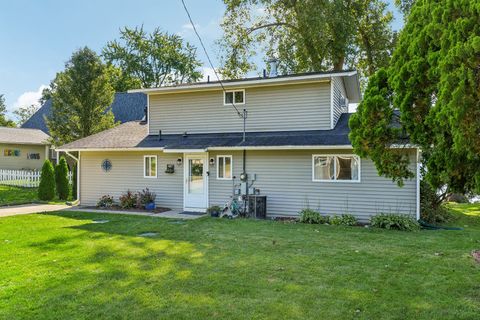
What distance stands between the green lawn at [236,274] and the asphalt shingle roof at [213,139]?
10.5 feet

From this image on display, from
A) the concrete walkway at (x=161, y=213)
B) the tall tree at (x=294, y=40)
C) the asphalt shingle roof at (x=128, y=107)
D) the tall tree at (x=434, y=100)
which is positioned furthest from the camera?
the asphalt shingle roof at (x=128, y=107)

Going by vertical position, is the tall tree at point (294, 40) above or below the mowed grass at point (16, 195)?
above

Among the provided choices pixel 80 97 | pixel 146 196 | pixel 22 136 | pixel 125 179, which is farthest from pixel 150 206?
pixel 22 136

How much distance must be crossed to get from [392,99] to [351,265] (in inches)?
109

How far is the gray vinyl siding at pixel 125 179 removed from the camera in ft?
44.0

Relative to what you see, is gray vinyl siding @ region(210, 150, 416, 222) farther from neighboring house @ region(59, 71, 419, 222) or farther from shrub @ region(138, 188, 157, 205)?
shrub @ region(138, 188, 157, 205)

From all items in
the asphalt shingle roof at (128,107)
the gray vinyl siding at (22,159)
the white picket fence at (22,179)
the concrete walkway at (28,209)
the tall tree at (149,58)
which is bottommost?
the concrete walkway at (28,209)

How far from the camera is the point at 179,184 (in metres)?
13.3

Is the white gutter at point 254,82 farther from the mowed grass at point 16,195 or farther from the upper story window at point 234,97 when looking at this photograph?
the mowed grass at point 16,195

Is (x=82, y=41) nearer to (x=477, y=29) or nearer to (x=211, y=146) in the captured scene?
(x=211, y=146)

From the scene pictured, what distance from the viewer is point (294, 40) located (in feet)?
70.1

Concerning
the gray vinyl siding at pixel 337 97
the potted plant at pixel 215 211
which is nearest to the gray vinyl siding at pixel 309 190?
the potted plant at pixel 215 211

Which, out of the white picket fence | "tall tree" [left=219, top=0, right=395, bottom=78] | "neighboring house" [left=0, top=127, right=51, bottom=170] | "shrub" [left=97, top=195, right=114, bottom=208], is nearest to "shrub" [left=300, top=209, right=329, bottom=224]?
"shrub" [left=97, top=195, right=114, bottom=208]

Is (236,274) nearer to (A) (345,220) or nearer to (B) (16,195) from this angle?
(A) (345,220)
